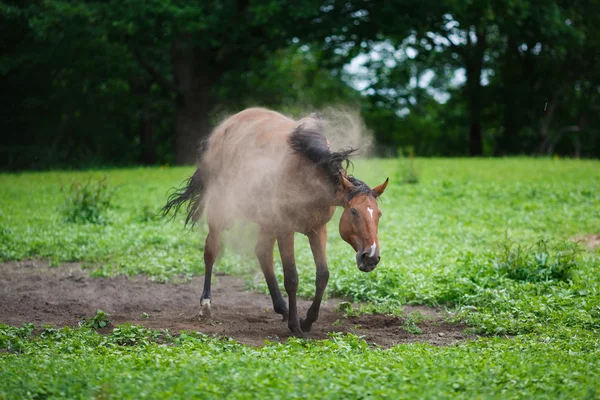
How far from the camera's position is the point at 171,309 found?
875cm

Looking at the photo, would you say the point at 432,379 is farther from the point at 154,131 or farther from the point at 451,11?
the point at 154,131

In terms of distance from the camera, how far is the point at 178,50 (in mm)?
24562

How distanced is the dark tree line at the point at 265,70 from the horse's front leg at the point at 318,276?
13.9m

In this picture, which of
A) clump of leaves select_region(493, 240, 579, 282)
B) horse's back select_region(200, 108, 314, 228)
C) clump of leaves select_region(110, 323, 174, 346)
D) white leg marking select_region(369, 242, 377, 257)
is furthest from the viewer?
clump of leaves select_region(493, 240, 579, 282)

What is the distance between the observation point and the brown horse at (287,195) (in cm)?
699

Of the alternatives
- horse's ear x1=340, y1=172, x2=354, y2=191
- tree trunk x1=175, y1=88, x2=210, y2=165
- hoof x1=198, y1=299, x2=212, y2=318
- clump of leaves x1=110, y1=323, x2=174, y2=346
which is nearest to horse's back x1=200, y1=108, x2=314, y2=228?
horse's ear x1=340, y1=172, x2=354, y2=191

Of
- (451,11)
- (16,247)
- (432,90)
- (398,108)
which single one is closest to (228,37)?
(451,11)

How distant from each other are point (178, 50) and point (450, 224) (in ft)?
47.0

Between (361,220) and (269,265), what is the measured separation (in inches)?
81.3

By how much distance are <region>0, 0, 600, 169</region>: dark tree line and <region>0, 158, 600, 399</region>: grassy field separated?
6161 mm

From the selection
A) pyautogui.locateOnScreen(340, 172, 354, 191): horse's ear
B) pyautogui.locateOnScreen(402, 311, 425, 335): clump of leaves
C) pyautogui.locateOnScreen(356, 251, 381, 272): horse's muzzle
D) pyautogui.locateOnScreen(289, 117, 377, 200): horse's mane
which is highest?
pyautogui.locateOnScreen(289, 117, 377, 200): horse's mane

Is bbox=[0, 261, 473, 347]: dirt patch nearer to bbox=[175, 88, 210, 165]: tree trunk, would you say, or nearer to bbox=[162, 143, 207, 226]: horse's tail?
bbox=[162, 143, 207, 226]: horse's tail

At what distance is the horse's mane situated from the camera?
23.8 feet

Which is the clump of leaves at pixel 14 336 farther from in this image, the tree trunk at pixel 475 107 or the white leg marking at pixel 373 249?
the tree trunk at pixel 475 107
